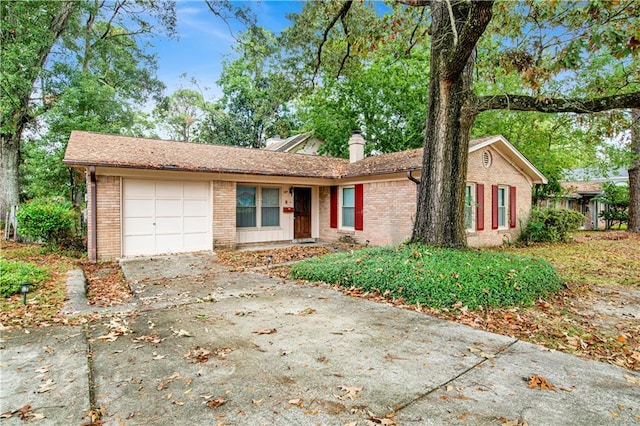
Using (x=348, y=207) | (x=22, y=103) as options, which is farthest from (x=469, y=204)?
(x=22, y=103)

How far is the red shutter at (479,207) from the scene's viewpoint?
39.7 ft

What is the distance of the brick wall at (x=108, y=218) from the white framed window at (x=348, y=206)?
7.74 metres

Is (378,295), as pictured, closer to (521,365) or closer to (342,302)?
(342,302)

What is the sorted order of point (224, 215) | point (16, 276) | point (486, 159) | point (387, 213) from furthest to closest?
point (486, 159)
point (387, 213)
point (224, 215)
point (16, 276)

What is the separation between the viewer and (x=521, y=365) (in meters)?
3.34

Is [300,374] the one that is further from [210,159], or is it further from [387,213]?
[210,159]

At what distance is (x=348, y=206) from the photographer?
1356 centimetres

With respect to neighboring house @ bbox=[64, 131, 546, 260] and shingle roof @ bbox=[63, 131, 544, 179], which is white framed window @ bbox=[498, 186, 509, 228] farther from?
shingle roof @ bbox=[63, 131, 544, 179]

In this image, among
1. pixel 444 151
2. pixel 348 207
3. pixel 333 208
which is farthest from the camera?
pixel 333 208

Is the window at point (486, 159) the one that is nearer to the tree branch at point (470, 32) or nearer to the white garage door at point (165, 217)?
the tree branch at point (470, 32)

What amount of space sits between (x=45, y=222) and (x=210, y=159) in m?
4.92

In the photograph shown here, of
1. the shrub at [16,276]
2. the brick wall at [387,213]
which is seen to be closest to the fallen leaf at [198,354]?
the shrub at [16,276]

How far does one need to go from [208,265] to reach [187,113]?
26518 mm

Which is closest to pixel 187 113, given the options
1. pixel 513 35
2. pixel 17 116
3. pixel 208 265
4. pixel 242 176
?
pixel 17 116
